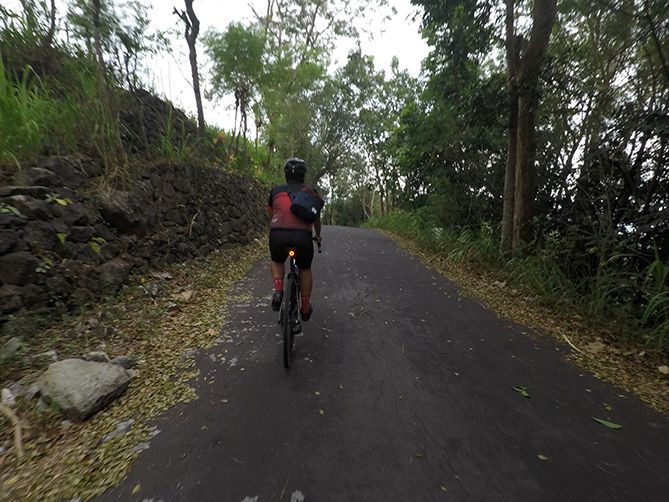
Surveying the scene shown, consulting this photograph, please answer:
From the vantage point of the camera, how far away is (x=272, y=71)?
32.6ft

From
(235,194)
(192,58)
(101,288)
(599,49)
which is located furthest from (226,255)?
(599,49)

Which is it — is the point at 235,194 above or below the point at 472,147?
below

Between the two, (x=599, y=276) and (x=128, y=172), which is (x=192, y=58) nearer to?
(x=128, y=172)

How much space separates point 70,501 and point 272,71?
10552mm

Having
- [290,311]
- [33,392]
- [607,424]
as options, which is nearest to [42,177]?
[33,392]

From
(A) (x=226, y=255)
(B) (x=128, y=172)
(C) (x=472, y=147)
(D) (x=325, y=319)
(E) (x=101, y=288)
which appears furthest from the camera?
(C) (x=472, y=147)

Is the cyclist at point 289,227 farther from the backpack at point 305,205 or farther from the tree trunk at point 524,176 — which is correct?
the tree trunk at point 524,176

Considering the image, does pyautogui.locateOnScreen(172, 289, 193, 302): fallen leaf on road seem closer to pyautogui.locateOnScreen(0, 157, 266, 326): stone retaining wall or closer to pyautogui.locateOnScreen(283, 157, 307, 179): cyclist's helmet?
pyautogui.locateOnScreen(0, 157, 266, 326): stone retaining wall

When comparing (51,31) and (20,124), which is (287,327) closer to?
(20,124)

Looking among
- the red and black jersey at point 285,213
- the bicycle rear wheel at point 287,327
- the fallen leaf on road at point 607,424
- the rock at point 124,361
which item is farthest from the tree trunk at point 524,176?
the rock at point 124,361

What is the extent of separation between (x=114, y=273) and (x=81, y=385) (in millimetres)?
1969

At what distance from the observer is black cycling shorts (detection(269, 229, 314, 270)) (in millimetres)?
3205

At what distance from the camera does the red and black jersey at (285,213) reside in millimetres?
3209

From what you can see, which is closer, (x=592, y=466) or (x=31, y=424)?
(x=592, y=466)
